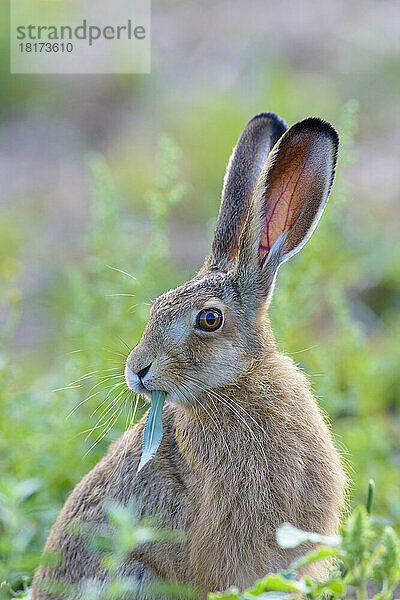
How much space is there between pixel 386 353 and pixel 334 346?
0.45 metres

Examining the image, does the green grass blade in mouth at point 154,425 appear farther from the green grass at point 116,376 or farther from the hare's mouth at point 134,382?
the green grass at point 116,376

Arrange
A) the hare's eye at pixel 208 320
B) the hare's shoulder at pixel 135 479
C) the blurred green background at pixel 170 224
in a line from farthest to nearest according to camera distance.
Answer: the blurred green background at pixel 170 224 → the hare's shoulder at pixel 135 479 → the hare's eye at pixel 208 320

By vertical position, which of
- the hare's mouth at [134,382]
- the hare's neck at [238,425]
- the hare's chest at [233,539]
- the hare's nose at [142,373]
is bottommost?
the hare's chest at [233,539]

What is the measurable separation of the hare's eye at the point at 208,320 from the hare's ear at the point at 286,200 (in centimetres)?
23

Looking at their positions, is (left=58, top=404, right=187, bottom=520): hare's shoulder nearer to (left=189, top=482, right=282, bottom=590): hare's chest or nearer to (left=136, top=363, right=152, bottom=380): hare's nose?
(left=189, top=482, right=282, bottom=590): hare's chest

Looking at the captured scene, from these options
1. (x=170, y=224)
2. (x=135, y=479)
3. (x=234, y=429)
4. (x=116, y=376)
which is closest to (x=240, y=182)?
(x=116, y=376)

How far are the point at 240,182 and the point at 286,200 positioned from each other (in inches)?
14.7

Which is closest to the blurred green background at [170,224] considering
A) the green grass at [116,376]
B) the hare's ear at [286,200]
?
the green grass at [116,376]

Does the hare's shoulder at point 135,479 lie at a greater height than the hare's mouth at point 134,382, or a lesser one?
lesser

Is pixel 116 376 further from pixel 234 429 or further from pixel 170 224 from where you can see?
pixel 170 224

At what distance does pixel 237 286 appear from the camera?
393 cm

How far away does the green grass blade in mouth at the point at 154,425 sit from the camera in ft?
12.0

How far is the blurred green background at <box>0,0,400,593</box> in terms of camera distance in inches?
201

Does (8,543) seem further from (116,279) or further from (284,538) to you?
(116,279)
